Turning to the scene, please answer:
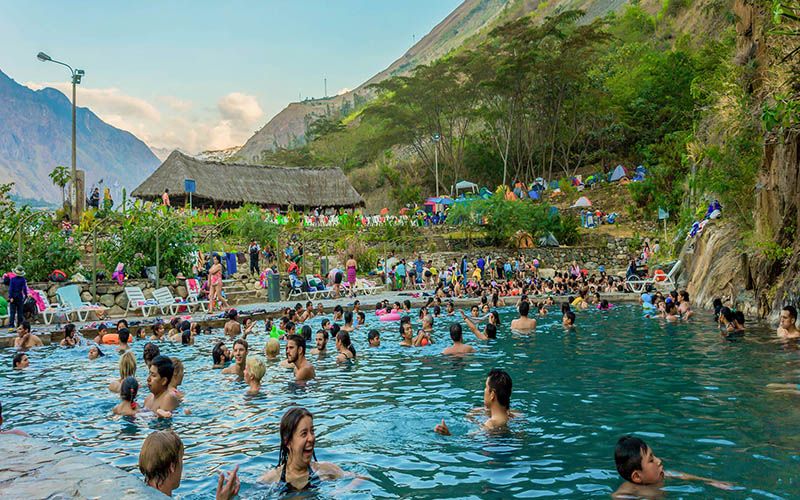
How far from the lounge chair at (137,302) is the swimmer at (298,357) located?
10.4 metres

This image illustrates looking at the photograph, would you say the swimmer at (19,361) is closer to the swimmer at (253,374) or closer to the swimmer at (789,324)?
the swimmer at (253,374)

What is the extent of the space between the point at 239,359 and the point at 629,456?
6.82 meters

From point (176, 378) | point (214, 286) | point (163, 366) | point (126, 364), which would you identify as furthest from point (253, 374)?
point (214, 286)

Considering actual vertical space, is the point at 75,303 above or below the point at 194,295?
below

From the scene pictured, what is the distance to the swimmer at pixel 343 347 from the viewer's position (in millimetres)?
11484

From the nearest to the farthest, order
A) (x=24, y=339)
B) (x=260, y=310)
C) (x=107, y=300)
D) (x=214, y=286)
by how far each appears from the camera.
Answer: (x=24, y=339) → (x=107, y=300) → (x=260, y=310) → (x=214, y=286)

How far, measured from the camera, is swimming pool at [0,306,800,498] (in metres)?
5.66

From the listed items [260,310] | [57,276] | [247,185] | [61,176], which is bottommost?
[260,310]

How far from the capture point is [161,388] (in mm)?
8117

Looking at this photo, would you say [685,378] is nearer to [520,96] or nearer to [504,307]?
[504,307]

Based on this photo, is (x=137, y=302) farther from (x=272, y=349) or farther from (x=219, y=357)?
(x=219, y=357)

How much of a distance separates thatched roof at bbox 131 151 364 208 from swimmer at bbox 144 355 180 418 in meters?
35.3

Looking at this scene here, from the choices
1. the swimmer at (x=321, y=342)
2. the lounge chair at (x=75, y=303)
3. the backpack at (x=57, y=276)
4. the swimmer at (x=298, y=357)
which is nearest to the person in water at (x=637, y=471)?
the swimmer at (x=298, y=357)

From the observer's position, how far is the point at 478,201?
36.2m
